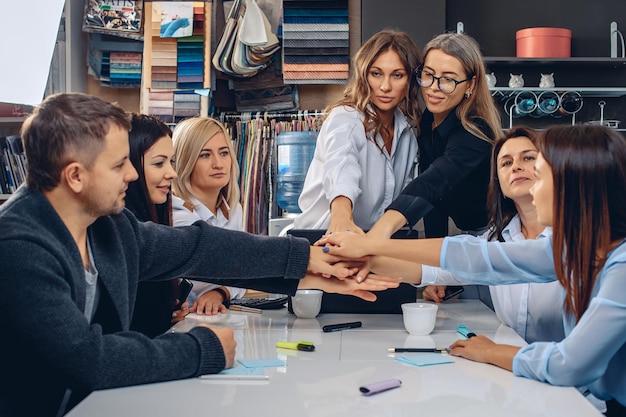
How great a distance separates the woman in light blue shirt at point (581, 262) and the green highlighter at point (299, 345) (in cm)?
33

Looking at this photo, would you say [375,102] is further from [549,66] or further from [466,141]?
[549,66]

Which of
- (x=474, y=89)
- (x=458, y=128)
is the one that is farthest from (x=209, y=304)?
(x=474, y=89)

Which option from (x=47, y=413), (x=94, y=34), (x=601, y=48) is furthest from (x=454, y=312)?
(x=94, y=34)

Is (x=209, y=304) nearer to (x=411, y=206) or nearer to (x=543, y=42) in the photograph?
(x=411, y=206)

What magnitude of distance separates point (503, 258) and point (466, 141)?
801mm

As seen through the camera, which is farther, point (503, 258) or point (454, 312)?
point (454, 312)

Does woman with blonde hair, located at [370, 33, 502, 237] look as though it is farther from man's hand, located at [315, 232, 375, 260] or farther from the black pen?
the black pen

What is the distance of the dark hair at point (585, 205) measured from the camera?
1587 millimetres

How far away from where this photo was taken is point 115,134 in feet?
5.00

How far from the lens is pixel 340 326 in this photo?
6.53ft

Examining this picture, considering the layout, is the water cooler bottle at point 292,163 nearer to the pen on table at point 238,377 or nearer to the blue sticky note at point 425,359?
the blue sticky note at point 425,359

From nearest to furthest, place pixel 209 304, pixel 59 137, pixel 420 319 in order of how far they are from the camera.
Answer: pixel 59 137, pixel 420 319, pixel 209 304

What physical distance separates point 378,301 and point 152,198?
0.75 m

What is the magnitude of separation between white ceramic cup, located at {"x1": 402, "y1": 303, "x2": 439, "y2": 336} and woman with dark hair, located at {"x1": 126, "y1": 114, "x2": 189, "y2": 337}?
2.12 feet
